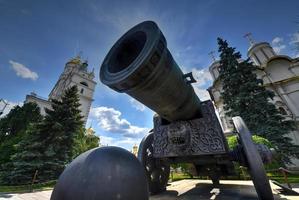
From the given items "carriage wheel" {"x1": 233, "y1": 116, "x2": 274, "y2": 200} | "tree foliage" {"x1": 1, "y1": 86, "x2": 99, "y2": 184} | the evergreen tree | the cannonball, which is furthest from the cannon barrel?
"tree foliage" {"x1": 1, "y1": 86, "x2": 99, "y2": 184}

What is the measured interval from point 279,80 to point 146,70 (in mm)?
26768

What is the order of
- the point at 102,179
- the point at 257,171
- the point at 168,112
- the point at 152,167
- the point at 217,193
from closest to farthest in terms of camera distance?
the point at 102,179 < the point at 257,171 < the point at 168,112 < the point at 217,193 < the point at 152,167

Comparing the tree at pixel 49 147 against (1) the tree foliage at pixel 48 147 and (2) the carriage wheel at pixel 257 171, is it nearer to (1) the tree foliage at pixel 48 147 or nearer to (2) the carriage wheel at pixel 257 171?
(1) the tree foliage at pixel 48 147

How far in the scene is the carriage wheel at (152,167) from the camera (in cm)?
391

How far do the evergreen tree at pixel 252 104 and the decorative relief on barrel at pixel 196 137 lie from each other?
11.2 m

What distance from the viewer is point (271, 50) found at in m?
27.0

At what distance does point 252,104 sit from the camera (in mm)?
12969

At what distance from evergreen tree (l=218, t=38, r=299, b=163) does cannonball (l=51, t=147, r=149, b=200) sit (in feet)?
44.9

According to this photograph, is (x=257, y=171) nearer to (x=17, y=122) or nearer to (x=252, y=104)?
(x=252, y=104)

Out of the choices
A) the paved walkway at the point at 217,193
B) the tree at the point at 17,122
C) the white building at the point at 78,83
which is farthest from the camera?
the white building at the point at 78,83

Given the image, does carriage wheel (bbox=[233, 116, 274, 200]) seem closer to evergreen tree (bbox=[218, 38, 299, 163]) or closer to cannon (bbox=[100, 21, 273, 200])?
cannon (bbox=[100, 21, 273, 200])

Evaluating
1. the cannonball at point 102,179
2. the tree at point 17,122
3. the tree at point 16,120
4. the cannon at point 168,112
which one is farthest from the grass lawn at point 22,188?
the tree at point 16,120

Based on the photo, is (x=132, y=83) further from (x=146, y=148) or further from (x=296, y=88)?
(x=296, y=88)

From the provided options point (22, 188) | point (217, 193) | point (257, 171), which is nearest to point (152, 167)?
point (217, 193)
